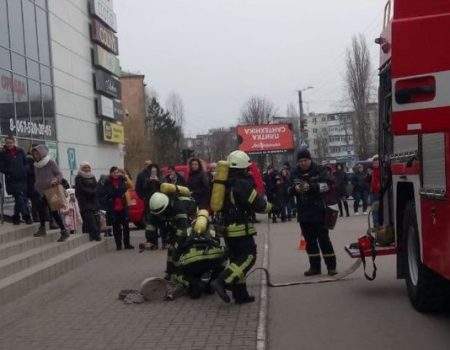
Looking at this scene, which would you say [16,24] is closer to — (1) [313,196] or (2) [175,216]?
(2) [175,216]

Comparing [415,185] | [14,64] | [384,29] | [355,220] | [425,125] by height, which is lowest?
[355,220]

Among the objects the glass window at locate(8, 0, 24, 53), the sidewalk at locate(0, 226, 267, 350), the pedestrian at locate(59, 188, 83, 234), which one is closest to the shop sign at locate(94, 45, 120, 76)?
the glass window at locate(8, 0, 24, 53)

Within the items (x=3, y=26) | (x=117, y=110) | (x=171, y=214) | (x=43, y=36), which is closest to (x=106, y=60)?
(x=117, y=110)

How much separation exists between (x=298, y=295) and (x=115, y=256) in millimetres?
5628

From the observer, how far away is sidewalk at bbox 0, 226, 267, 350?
20.8 feet

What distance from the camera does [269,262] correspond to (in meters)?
11.5

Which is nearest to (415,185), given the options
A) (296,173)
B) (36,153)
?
(296,173)

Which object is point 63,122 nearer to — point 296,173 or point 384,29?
point 296,173

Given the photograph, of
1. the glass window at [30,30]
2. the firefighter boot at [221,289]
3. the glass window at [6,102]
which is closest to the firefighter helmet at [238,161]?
the firefighter boot at [221,289]

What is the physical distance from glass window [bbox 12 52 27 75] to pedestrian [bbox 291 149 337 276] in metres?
15.1

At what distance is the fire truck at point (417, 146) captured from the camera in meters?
4.49

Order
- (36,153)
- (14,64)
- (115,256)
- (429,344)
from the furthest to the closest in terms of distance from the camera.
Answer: (14,64), (115,256), (36,153), (429,344)

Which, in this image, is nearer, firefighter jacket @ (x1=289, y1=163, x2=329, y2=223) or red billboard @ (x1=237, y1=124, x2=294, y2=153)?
firefighter jacket @ (x1=289, y1=163, x2=329, y2=223)

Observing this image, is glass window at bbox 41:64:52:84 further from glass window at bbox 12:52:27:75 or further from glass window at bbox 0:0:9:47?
glass window at bbox 0:0:9:47
